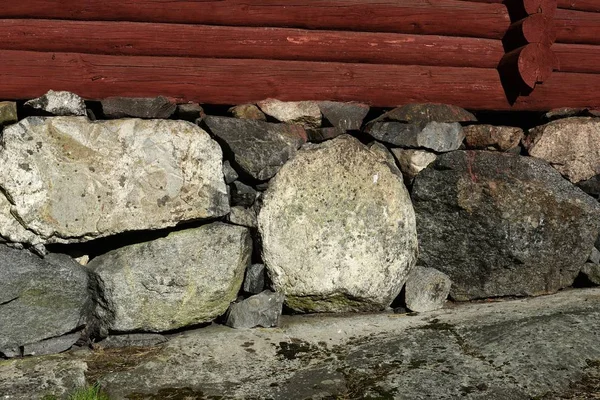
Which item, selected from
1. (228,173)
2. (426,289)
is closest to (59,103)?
(228,173)

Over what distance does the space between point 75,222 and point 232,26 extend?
1.64 metres

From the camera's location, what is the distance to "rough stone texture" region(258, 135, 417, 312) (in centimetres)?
470

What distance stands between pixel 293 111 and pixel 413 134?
89 cm

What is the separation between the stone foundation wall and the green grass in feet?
2.35

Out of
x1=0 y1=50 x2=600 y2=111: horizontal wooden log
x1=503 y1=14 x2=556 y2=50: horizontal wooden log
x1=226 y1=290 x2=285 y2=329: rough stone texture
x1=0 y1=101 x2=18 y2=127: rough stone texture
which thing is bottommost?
x1=226 y1=290 x2=285 y2=329: rough stone texture

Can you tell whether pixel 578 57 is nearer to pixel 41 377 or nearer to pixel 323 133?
pixel 323 133

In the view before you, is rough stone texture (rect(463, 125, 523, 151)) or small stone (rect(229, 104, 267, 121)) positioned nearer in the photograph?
small stone (rect(229, 104, 267, 121))

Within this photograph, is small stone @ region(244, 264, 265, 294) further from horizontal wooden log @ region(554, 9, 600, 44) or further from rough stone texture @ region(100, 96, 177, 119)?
horizontal wooden log @ region(554, 9, 600, 44)

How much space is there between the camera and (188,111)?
15.1 ft

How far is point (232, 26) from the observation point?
4777mm

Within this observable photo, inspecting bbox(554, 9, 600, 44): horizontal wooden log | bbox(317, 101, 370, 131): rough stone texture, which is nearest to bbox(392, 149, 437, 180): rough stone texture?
bbox(317, 101, 370, 131): rough stone texture

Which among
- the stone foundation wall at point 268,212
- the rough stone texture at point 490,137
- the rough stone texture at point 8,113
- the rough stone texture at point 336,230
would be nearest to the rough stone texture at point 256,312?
the stone foundation wall at point 268,212

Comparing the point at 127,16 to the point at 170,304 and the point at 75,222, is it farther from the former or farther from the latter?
the point at 170,304

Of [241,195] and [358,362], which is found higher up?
[241,195]
